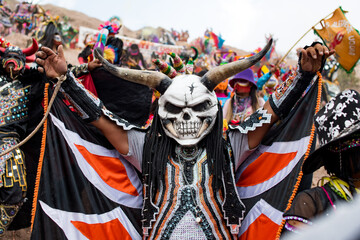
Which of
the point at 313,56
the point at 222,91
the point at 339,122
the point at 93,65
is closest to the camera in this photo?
the point at 339,122

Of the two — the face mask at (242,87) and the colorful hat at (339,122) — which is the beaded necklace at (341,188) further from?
the face mask at (242,87)

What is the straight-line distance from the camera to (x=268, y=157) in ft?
9.98

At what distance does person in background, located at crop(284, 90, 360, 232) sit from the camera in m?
1.74

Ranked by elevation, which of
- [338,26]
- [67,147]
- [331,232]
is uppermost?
[338,26]

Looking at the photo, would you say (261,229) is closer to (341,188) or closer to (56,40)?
(341,188)

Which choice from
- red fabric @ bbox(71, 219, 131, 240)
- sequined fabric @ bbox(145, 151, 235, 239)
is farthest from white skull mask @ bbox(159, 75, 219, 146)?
red fabric @ bbox(71, 219, 131, 240)

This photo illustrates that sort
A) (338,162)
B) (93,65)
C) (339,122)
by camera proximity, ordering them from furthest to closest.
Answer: (93,65) < (338,162) < (339,122)

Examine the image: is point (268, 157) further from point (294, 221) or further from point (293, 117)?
point (294, 221)

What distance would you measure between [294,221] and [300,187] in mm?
1156

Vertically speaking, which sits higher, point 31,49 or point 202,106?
point 31,49

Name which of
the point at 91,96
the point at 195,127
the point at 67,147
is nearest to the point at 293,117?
the point at 195,127

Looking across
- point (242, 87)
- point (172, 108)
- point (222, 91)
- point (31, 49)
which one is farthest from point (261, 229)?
point (222, 91)

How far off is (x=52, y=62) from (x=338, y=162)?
210cm

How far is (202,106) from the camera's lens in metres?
2.86
